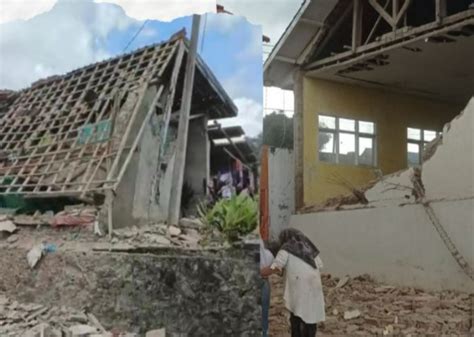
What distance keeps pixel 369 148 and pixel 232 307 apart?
3.25 ft

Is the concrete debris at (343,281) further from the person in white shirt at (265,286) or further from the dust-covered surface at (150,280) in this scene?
the dust-covered surface at (150,280)

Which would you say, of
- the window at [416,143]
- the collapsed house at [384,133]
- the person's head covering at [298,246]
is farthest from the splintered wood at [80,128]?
the window at [416,143]

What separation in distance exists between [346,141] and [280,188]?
0.38m

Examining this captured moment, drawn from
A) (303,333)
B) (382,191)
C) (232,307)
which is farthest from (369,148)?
(232,307)

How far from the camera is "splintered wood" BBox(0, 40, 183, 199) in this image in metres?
1.76

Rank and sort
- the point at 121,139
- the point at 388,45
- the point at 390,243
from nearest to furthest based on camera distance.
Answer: the point at 121,139 < the point at 390,243 < the point at 388,45

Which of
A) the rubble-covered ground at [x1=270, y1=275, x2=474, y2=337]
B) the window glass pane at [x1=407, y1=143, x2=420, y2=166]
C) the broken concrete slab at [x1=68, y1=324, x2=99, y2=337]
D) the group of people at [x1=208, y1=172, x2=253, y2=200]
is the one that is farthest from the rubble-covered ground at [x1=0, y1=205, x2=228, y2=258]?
the window glass pane at [x1=407, y1=143, x2=420, y2=166]

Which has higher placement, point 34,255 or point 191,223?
point 191,223

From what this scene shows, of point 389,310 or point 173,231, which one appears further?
point 389,310

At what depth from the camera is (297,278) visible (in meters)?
1.82

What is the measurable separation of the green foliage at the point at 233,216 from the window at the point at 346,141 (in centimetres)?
66

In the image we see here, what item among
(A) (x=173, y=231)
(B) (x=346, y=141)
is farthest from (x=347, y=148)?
(A) (x=173, y=231)

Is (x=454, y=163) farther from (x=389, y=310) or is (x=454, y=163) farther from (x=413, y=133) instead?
(x=389, y=310)

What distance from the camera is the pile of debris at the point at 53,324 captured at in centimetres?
165
